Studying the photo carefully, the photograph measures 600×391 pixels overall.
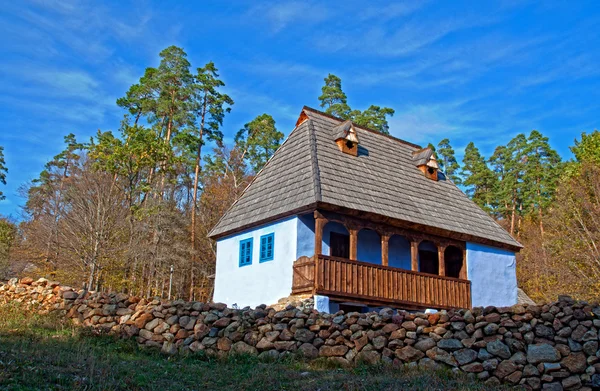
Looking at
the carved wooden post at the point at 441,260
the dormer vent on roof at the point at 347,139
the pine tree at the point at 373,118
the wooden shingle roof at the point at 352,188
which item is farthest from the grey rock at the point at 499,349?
the pine tree at the point at 373,118

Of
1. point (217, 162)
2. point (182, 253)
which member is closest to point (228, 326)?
point (182, 253)

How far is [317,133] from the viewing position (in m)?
20.5

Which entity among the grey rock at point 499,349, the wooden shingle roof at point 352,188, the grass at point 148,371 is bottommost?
the grass at point 148,371

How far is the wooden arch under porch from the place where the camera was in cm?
1595

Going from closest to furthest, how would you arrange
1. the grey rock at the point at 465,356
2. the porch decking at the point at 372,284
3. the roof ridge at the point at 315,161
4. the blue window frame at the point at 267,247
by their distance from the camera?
the grey rock at the point at 465,356, the porch decking at the point at 372,284, the roof ridge at the point at 315,161, the blue window frame at the point at 267,247

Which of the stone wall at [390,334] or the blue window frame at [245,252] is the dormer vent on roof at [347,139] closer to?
the blue window frame at [245,252]

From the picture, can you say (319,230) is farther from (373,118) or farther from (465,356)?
(373,118)

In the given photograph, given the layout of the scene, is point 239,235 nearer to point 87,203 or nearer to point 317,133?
point 317,133

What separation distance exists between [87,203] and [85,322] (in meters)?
13.8

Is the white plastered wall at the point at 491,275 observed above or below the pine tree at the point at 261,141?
below

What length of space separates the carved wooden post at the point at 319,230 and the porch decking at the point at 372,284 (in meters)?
0.29

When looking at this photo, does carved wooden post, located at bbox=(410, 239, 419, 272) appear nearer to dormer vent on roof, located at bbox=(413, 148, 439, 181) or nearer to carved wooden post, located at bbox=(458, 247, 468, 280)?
carved wooden post, located at bbox=(458, 247, 468, 280)

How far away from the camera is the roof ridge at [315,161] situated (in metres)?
16.5

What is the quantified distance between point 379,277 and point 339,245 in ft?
6.08
